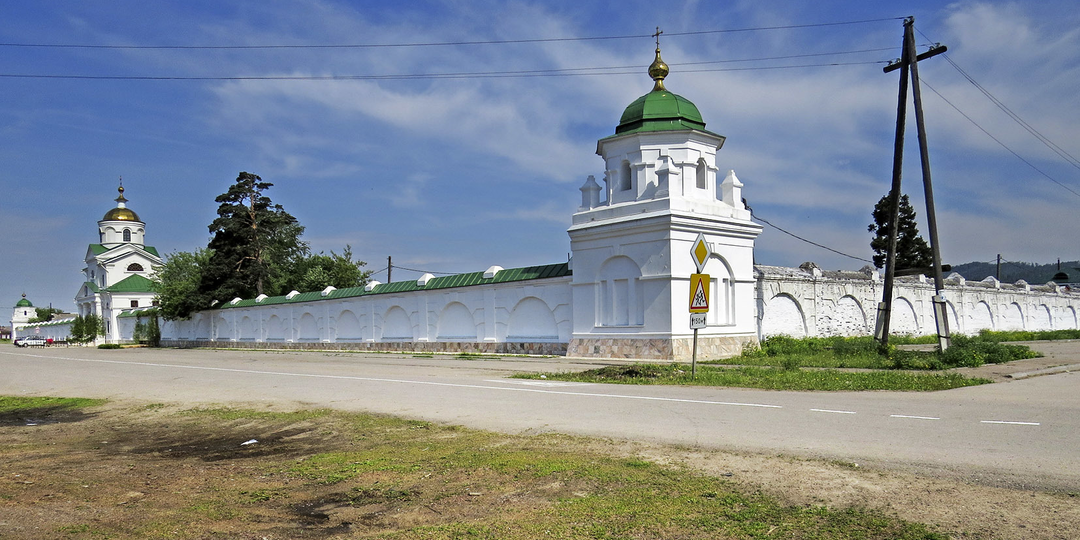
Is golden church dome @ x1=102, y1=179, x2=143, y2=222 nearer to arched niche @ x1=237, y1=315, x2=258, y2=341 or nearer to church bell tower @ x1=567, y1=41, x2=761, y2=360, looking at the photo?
arched niche @ x1=237, y1=315, x2=258, y2=341

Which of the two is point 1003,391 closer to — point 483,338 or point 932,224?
point 932,224

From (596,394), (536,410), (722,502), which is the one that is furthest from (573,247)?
(722,502)

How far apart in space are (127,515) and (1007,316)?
5095cm

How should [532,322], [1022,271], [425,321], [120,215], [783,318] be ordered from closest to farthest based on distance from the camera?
1. [783,318]
2. [532,322]
3. [425,321]
4. [120,215]
5. [1022,271]

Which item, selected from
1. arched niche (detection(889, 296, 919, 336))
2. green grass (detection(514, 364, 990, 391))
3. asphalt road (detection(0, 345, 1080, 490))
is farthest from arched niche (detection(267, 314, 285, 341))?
arched niche (detection(889, 296, 919, 336))

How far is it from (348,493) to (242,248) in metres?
51.5

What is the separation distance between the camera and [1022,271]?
117125 millimetres

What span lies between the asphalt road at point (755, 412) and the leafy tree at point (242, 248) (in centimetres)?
3606

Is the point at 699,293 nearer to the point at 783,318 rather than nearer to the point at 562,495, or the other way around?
the point at 562,495

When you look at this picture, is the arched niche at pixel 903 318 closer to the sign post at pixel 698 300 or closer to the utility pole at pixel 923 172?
the utility pole at pixel 923 172

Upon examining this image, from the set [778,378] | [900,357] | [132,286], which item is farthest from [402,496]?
[132,286]

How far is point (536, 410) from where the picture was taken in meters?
10.2

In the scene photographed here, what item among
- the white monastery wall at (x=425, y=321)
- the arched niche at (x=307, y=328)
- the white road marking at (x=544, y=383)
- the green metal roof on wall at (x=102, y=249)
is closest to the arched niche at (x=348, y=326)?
the white monastery wall at (x=425, y=321)

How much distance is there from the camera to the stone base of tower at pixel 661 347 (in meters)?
22.0
